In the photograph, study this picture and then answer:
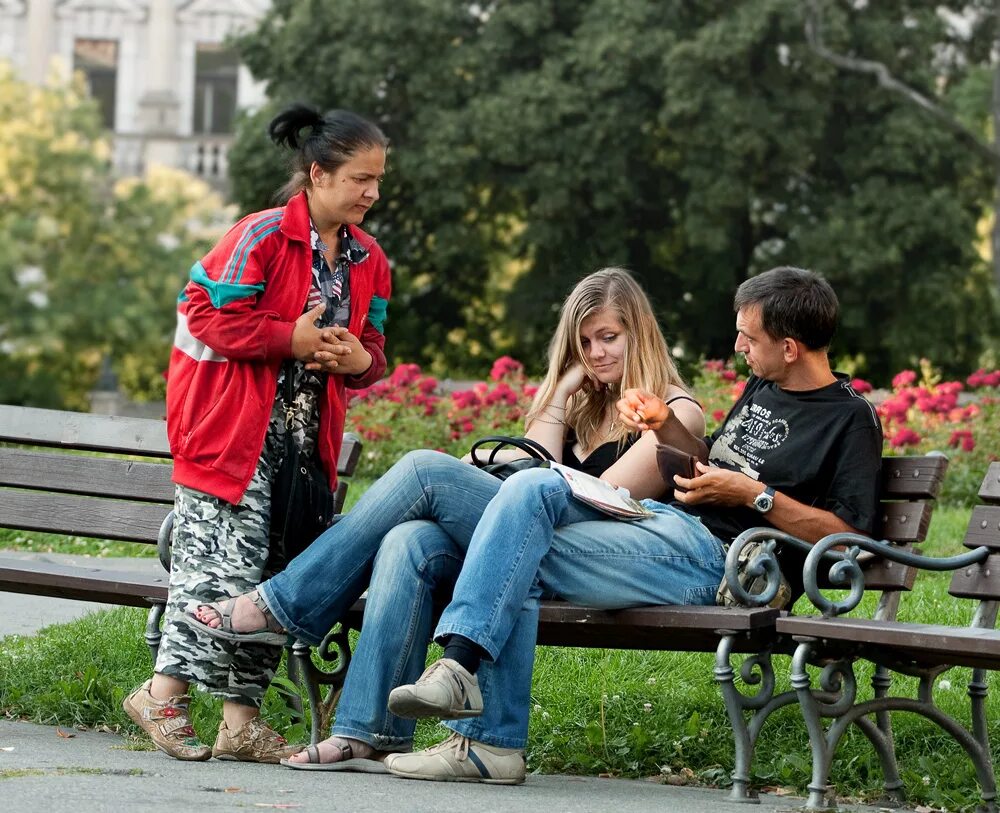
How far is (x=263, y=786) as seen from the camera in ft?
12.8

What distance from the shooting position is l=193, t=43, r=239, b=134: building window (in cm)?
3819

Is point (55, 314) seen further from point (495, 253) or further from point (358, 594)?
point (358, 594)

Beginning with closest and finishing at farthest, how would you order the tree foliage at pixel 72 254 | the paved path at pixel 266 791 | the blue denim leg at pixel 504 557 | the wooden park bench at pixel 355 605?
the paved path at pixel 266 791
the blue denim leg at pixel 504 557
the wooden park bench at pixel 355 605
the tree foliage at pixel 72 254

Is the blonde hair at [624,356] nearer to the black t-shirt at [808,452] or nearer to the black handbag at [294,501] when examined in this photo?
the black t-shirt at [808,452]

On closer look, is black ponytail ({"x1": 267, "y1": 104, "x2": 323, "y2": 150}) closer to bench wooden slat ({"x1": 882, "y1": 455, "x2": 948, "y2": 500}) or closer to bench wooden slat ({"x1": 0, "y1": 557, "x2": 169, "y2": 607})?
bench wooden slat ({"x1": 0, "y1": 557, "x2": 169, "y2": 607})

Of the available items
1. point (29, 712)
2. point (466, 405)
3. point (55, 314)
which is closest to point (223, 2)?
point (55, 314)

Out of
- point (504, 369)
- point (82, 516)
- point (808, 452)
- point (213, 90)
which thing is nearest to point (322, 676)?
point (82, 516)

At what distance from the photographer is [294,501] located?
14.7 ft

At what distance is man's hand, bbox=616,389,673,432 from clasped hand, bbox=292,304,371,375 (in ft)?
2.33

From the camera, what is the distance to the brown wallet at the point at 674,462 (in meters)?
4.50

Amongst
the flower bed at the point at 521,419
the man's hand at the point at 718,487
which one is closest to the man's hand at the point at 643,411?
the man's hand at the point at 718,487

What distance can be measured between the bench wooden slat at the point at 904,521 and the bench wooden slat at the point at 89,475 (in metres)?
2.17

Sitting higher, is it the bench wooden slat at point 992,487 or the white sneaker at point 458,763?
the bench wooden slat at point 992,487

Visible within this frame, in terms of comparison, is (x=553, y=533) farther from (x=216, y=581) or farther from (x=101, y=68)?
(x=101, y=68)
